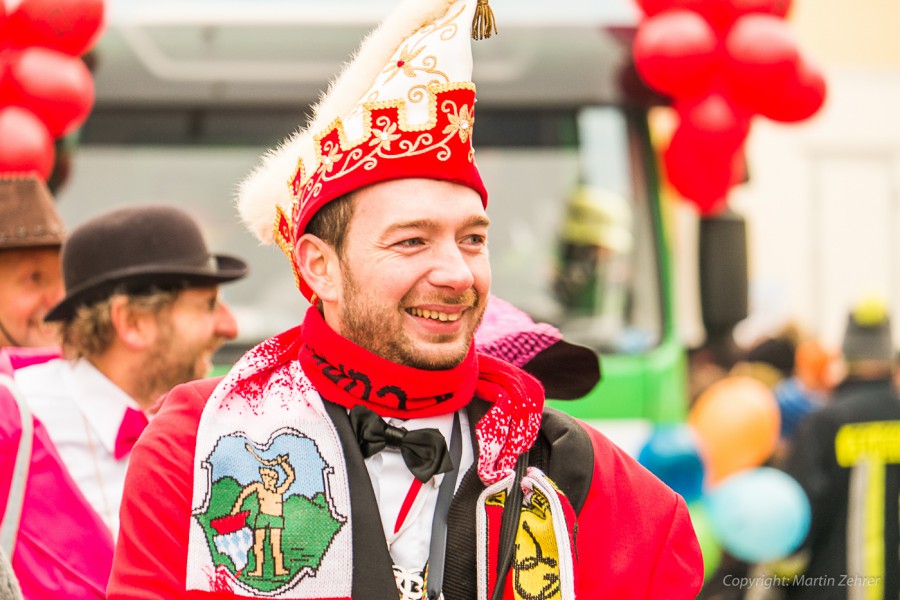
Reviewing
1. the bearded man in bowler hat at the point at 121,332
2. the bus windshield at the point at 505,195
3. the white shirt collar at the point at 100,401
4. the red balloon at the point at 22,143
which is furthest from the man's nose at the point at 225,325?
the bus windshield at the point at 505,195

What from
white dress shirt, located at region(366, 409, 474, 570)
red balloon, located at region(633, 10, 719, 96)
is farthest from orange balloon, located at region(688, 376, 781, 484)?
white dress shirt, located at region(366, 409, 474, 570)

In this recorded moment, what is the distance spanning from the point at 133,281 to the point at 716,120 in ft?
9.73

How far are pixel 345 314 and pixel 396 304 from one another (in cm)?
11

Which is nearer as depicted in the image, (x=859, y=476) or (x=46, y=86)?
(x=46, y=86)

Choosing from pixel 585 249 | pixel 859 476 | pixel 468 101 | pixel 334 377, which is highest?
pixel 468 101

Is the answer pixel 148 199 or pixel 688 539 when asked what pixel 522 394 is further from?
pixel 148 199

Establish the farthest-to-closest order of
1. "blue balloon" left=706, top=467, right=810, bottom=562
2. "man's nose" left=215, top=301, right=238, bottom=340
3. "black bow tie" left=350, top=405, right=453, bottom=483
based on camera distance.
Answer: "blue balloon" left=706, top=467, right=810, bottom=562
"man's nose" left=215, top=301, right=238, bottom=340
"black bow tie" left=350, top=405, right=453, bottom=483

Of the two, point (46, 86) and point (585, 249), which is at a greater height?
point (46, 86)

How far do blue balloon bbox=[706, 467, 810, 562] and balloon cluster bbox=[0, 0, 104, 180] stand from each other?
2.92 m

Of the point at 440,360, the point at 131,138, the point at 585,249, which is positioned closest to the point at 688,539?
the point at 440,360

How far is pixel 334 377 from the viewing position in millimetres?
2195

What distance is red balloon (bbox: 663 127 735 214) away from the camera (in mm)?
5473

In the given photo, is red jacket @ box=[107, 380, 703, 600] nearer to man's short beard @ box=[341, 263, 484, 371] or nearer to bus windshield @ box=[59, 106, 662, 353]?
man's short beard @ box=[341, 263, 484, 371]

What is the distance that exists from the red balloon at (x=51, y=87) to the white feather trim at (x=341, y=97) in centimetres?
272
